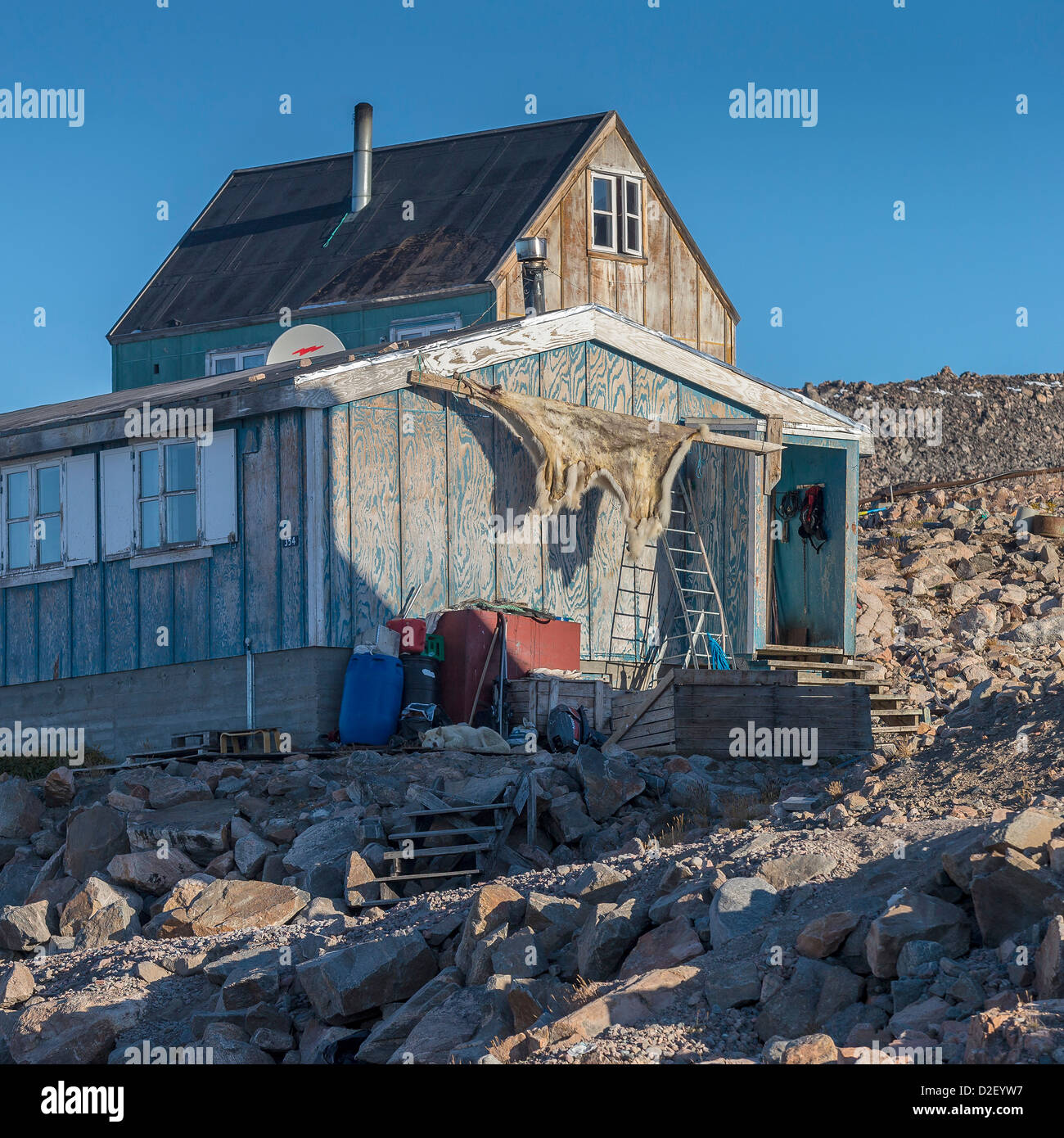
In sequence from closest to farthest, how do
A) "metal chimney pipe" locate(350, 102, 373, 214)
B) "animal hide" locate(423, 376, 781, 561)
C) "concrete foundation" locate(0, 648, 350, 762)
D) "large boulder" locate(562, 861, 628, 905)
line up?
"large boulder" locate(562, 861, 628, 905) < "concrete foundation" locate(0, 648, 350, 762) < "animal hide" locate(423, 376, 781, 561) < "metal chimney pipe" locate(350, 102, 373, 214)

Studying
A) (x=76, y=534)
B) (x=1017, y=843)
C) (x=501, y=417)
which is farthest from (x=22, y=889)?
(x=1017, y=843)

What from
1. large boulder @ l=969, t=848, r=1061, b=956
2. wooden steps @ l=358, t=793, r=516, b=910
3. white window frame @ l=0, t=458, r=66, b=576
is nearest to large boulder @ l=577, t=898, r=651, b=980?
large boulder @ l=969, t=848, r=1061, b=956

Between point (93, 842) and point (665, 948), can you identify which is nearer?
point (665, 948)

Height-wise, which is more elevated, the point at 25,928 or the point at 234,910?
the point at 234,910

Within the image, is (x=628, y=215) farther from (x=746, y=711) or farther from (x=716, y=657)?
(x=746, y=711)

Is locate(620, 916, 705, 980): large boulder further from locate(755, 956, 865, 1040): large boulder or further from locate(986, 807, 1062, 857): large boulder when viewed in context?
locate(986, 807, 1062, 857): large boulder

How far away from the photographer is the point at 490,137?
2881 centimetres

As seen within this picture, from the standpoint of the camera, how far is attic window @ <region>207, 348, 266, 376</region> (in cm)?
2691

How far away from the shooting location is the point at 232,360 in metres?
27.2

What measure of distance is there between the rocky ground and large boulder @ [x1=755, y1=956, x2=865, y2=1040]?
12mm

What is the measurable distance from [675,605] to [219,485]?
5.20 m
